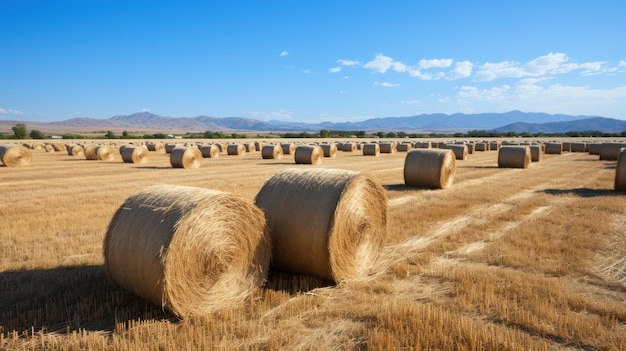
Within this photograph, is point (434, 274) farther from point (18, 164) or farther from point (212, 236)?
Answer: point (18, 164)

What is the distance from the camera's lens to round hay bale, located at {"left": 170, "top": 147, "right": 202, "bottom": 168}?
23.6 metres

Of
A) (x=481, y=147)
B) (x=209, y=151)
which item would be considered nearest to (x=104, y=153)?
(x=209, y=151)

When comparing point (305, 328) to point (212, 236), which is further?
point (212, 236)

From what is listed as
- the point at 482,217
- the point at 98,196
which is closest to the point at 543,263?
the point at 482,217

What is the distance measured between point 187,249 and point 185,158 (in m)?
19.3

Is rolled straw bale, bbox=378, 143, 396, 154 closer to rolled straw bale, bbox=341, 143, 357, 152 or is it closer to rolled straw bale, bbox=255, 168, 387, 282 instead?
rolled straw bale, bbox=341, 143, 357, 152

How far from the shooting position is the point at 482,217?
10648 mm

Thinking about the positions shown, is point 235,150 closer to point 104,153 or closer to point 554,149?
point 104,153

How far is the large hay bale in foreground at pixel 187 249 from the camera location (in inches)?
196

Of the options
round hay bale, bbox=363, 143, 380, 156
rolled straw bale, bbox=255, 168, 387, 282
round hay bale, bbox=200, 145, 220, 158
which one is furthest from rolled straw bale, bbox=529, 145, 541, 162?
rolled straw bale, bbox=255, 168, 387, 282

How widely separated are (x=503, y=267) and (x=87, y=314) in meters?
5.78

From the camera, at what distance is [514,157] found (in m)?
24.2

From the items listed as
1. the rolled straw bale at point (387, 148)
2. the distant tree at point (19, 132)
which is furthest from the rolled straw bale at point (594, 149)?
the distant tree at point (19, 132)

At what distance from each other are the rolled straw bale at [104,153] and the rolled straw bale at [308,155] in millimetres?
13566
